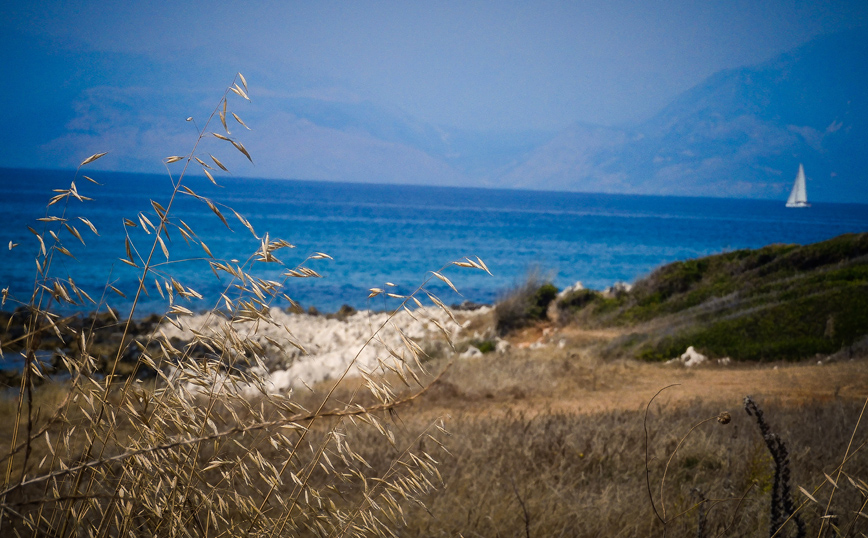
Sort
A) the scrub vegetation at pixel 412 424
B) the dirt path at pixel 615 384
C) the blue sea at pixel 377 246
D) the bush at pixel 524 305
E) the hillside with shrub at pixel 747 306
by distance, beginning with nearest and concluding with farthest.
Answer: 1. the scrub vegetation at pixel 412 424
2. the dirt path at pixel 615 384
3. the hillside with shrub at pixel 747 306
4. the bush at pixel 524 305
5. the blue sea at pixel 377 246

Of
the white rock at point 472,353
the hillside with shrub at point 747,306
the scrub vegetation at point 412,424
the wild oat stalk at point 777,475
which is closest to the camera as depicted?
the scrub vegetation at point 412,424

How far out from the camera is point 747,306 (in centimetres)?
1466

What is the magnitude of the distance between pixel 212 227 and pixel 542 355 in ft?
171

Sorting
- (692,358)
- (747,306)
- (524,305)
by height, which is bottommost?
(524,305)

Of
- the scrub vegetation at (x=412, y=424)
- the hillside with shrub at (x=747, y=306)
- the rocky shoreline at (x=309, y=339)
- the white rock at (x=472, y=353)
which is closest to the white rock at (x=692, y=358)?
the hillside with shrub at (x=747, y=306)

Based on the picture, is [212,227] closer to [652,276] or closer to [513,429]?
[652,276]

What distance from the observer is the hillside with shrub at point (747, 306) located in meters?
11.7

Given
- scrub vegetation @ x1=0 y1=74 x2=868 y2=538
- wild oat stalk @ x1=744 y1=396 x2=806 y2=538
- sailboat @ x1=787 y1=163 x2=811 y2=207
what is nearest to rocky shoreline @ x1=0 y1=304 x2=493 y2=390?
scrub vegetation @ x1=0 y1=74 x2=868 y2=538

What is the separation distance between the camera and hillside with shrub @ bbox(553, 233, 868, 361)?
11.7 m

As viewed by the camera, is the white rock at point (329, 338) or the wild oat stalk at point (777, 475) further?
the white rock at point (329, 338)

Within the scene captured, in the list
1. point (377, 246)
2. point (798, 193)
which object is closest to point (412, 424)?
point (377, 246)

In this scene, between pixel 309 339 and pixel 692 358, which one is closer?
pixel 692 358

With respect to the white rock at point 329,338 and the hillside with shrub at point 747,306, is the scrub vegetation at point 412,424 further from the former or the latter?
the white rock at point 329,338

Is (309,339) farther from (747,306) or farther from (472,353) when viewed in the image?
(747,306)
